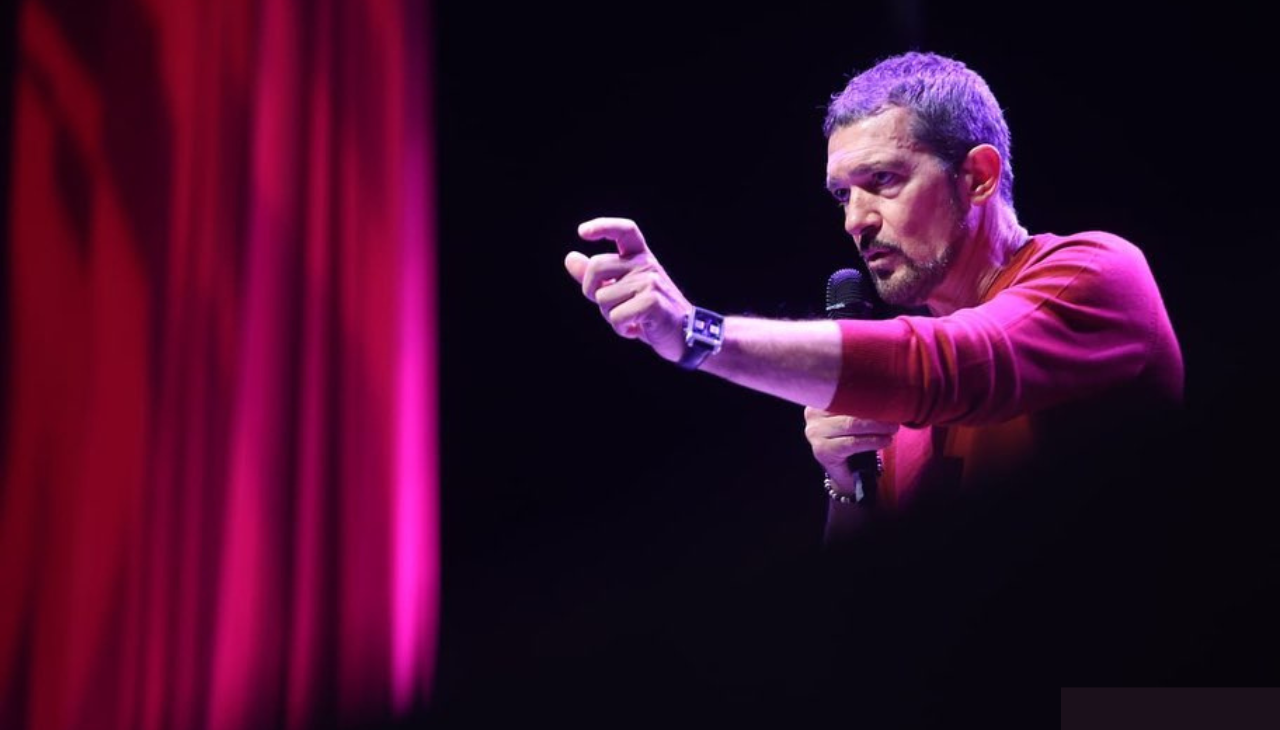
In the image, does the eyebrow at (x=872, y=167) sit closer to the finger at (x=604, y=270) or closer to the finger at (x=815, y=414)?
the finger at (x=815, y=414)

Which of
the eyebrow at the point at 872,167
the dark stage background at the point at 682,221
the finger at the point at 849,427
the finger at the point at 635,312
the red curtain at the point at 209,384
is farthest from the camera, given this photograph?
the dark stage background at the point at 682,221

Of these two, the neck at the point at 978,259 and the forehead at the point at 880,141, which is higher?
the forehead at the point at 880,141

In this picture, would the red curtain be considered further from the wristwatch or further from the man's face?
the wristwatch

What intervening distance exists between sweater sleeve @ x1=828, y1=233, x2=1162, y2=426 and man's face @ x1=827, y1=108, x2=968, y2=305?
0.77ft

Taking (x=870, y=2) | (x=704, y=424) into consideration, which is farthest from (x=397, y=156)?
(x=870, y=2)

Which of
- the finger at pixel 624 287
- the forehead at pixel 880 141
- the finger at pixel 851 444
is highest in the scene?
the forehead at pixel 880 141

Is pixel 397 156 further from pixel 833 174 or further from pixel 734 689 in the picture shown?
pixel 734 689

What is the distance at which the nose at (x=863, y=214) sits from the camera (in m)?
1.66

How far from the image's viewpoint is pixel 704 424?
100 inches

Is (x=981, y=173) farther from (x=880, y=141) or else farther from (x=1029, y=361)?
(x=1029, y=361)

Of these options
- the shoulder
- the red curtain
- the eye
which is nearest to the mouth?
the eye

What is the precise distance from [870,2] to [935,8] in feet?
0.54

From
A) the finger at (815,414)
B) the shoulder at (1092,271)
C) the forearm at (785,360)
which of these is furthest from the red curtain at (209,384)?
the shoulder at (1092,271)

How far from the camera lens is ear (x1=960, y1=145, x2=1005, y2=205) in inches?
65.7
